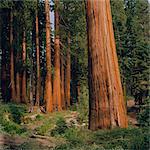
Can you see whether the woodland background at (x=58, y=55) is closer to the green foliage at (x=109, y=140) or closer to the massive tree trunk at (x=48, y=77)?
the massive tree trunk at (x=48, y=77)

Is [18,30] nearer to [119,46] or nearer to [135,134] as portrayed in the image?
[119,46]

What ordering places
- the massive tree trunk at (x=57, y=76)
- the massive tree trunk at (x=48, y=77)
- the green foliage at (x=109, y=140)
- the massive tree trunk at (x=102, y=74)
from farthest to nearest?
the massive tree trunk at (x=57, y=76)
the massive tree trunk at (x=48, y=77)
the massive tree trunk at (x=102, y=74)
the green foliage at (x=109, y=140)

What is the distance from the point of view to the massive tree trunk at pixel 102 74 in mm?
10716

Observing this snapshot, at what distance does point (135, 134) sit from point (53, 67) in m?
19.8

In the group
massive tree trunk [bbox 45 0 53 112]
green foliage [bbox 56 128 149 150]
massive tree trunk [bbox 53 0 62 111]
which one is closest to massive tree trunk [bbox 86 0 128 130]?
green foliage [bbox 56 128 149 150]

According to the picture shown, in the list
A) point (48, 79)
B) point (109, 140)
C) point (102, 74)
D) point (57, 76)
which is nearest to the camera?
point (109, 140)

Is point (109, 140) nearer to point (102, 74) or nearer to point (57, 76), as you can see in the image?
point (102, 74)

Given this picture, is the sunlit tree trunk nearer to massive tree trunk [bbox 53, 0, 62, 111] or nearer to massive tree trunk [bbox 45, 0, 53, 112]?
massive tree trunk [bbox 45, 0, 53, 112]

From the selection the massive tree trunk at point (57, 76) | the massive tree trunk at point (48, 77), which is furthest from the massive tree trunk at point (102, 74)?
the massive tree trunk at point (57, 76)

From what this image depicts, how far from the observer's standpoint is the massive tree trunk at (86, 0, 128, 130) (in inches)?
422

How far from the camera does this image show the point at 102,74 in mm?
10828

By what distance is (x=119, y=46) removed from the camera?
41188 mm

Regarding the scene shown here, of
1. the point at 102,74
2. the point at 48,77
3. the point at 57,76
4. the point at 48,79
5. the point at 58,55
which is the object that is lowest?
the point at 102,74

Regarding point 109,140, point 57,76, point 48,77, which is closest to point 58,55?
point 57,76
